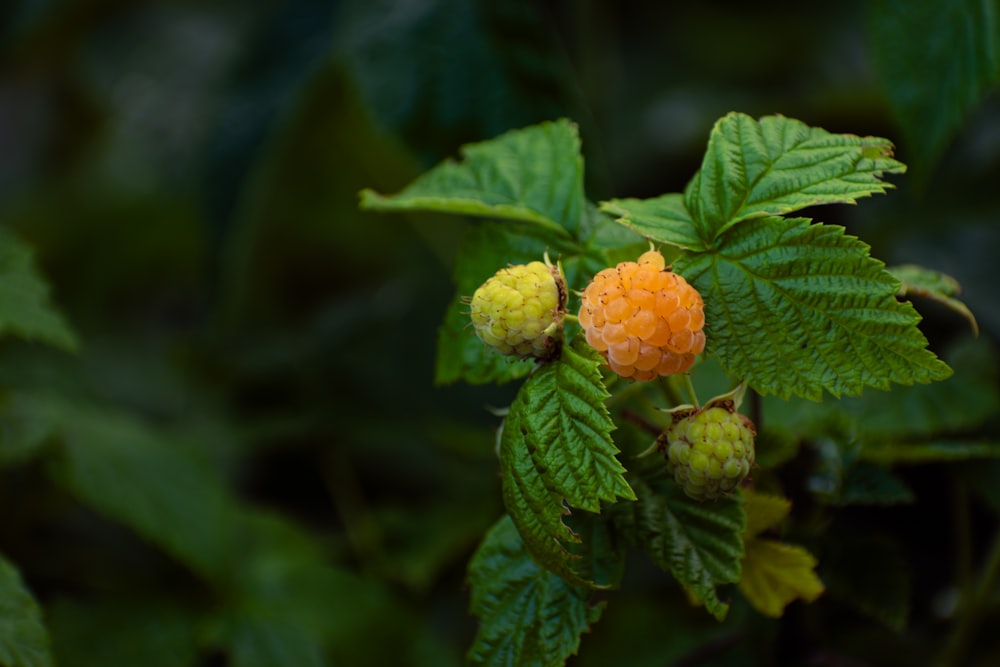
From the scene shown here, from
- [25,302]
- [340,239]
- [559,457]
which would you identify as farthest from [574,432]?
[340,239]

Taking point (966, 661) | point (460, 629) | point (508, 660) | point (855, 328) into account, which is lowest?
point (460, 629)

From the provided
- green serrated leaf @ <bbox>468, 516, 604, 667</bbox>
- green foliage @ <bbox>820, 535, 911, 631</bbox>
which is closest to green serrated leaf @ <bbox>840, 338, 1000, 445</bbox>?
green foliage @ <bbox>820, 535, 911, 631</bbox>

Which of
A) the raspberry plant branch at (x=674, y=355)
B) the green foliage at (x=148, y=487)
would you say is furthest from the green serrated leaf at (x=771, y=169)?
the green foliage at (x=148, y=487)

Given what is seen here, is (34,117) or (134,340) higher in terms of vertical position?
(34,117)

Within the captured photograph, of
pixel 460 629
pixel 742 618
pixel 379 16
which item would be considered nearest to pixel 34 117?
pixel 379 16

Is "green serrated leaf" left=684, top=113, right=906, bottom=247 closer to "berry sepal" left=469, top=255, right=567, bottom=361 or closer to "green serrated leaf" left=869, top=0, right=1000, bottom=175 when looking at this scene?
"berry sepal" left=469, top=255, right=567, bottom=361

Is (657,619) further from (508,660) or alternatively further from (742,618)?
(508,660)

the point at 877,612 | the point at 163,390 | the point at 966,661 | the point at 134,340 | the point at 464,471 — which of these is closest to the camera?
the point at 877,612
